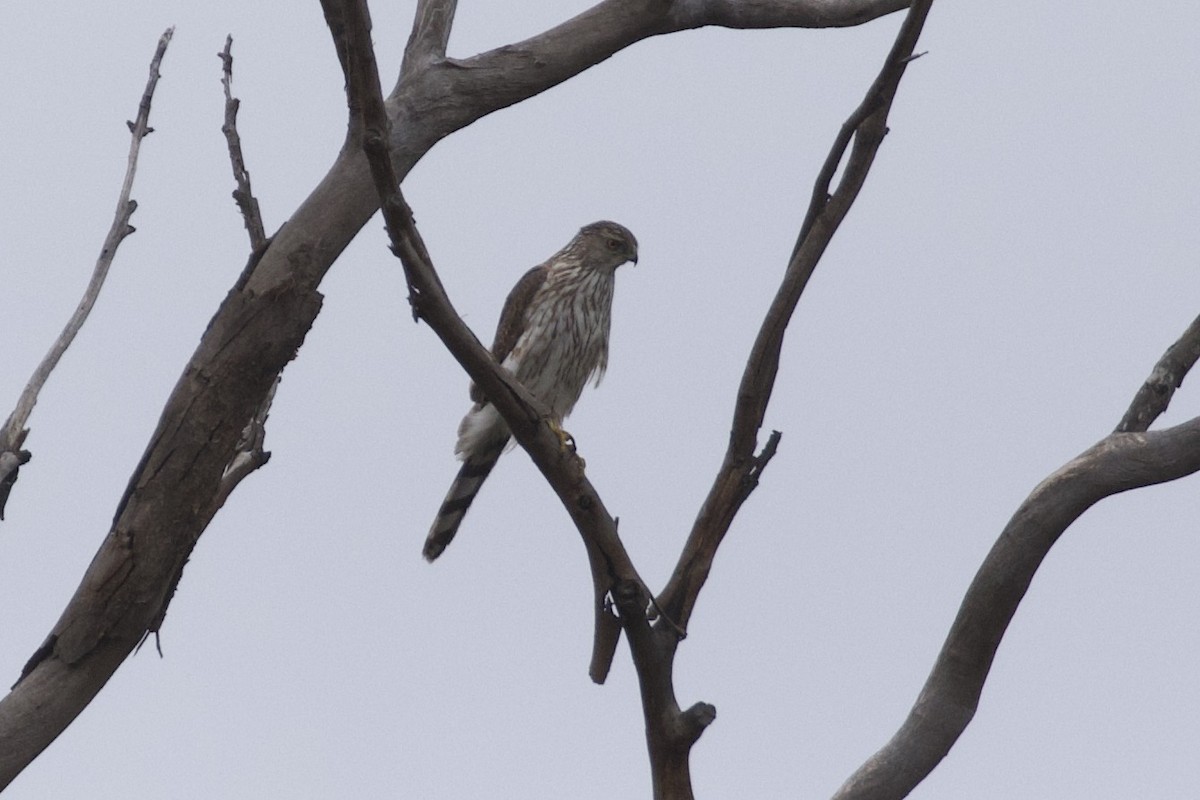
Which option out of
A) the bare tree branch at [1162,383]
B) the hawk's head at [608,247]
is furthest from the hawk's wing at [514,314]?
the bare tree branch at [1162,383]

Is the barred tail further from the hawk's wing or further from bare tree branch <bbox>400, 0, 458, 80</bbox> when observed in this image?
bare tree branch <bbox>400, 0, 458, 80</bbox>

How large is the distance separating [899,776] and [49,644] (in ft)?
7.40

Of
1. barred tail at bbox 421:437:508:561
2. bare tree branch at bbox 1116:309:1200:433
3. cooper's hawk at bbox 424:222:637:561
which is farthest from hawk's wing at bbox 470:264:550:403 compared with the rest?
bare tree branch at bbox 1116:309:1200:433

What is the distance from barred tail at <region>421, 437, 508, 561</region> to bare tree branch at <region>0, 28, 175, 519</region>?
2.40 meters

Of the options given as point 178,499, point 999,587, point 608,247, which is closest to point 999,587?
point 999,587

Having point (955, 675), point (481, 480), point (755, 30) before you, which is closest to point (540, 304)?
point (481, 480)

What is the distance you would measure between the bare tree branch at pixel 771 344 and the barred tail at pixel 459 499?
7.10 feet

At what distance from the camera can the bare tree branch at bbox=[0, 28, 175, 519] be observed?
13.3 feet

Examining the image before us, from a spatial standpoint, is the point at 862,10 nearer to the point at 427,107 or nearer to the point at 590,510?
the point at 427,107

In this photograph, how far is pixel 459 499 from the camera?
21.5 feet

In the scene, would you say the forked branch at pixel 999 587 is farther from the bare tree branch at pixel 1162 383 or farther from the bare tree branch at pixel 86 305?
the bare tree branch at pixel 86 305

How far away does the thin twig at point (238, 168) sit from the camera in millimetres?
3828

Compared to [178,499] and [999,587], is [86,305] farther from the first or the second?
[999,587]

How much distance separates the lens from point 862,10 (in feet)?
18.7
